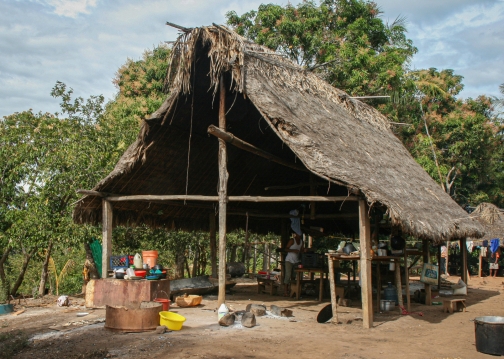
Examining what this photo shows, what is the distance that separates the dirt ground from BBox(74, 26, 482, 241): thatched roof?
57.4 inches

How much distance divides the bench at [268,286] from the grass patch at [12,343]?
5820 mm

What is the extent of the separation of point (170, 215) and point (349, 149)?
15.7 ft

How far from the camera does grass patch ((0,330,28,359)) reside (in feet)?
17.9

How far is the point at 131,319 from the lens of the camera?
20.5 feet

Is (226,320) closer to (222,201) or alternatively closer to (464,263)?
(222,201)

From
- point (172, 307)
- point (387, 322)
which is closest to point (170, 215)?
point (172, 307)

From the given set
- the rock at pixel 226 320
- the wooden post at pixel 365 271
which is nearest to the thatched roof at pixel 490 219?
the wooden post at pixel 365 271

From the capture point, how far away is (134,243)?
14039mm

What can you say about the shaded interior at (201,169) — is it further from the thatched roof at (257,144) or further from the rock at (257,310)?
the rock at (257,310)

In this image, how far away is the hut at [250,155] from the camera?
7.51 meters

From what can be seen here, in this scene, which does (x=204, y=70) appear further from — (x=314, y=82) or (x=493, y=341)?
(x=493, y=341)

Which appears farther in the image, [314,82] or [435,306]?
[314,82]

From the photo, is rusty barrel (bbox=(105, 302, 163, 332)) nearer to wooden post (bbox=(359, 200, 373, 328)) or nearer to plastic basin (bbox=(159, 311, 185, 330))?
plastic basin (bbox=(159, 311, 185, 330))

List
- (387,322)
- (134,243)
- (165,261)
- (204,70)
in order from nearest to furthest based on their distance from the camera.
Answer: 1. (387,322)
2. (204,70)
3. (134,243)
4. (165,261)
